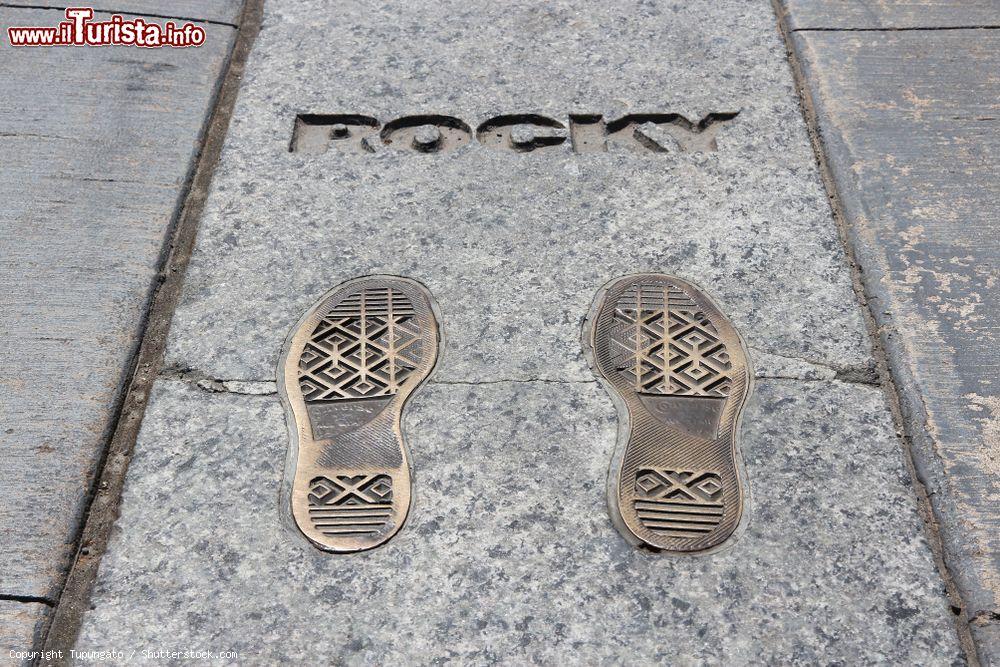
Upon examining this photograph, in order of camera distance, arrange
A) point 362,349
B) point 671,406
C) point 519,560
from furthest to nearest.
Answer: point 362,349 < point 671,406 < point 519,560

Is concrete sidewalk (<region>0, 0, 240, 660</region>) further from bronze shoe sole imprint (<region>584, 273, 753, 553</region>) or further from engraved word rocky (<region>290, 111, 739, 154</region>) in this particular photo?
bronze shoe sole imprint (<region>584, 273, 753, 553</region>)

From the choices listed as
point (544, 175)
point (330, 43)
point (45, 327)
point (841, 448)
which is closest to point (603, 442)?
point (841, 448)

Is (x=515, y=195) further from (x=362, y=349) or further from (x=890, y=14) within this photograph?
(x=890, y=14)

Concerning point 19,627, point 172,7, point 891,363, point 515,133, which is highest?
point 172,7

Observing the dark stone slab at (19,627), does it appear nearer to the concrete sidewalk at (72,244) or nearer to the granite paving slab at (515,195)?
the concrete sidewalk at (72,244)

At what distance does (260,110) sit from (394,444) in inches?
56.8

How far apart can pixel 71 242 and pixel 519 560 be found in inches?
63.7

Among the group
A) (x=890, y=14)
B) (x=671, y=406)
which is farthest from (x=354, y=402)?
(x=890, y=14)

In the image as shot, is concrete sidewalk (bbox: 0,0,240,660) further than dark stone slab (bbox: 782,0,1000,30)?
No

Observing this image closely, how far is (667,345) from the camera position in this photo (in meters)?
2.29

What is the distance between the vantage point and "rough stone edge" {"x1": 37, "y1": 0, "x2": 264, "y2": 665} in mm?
1843

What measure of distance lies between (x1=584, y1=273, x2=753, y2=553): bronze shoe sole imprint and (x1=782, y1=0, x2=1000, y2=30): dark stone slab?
4.97 feet

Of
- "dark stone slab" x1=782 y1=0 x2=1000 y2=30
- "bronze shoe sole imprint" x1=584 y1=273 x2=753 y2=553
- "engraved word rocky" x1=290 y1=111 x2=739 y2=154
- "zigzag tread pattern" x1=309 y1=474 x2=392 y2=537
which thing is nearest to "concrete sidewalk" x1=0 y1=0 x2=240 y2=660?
"engraved word rocky" x1=290 y1=111 x2=739 y2=154

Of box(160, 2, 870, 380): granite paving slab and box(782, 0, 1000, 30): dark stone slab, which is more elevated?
box(782, 0, 1000, 30): dark stone slab
